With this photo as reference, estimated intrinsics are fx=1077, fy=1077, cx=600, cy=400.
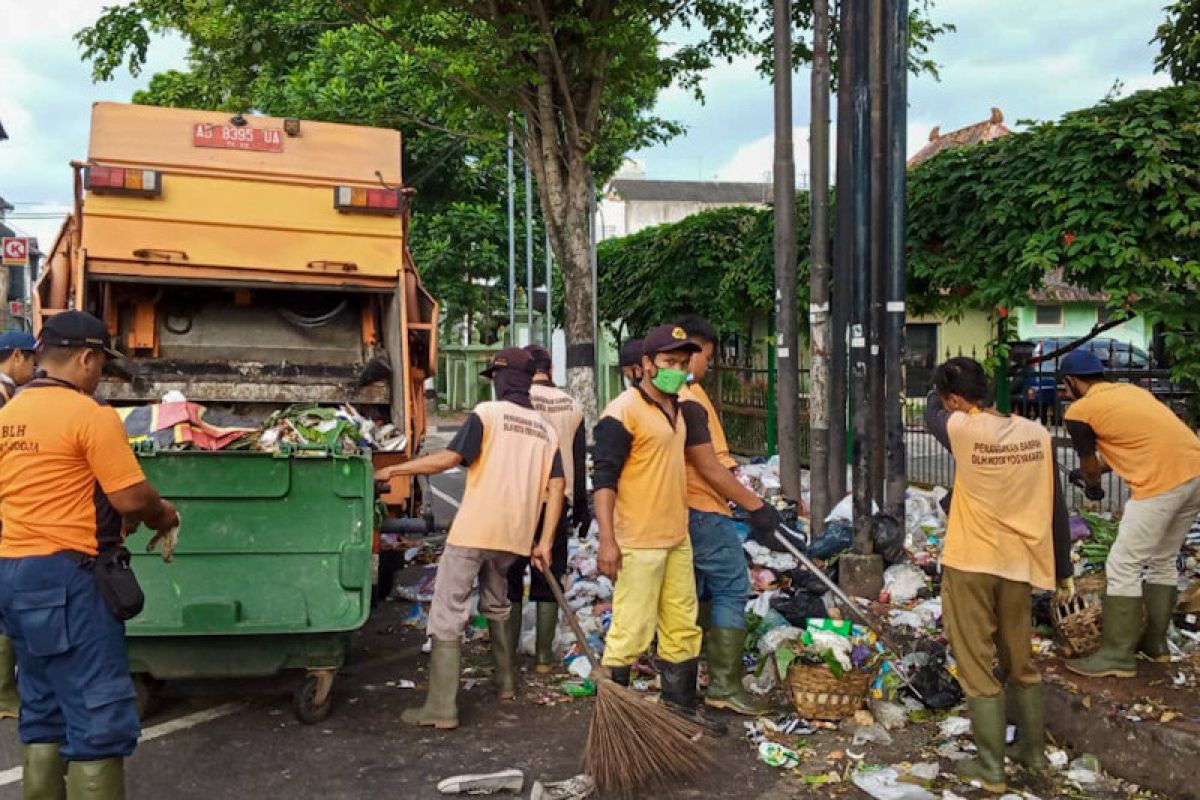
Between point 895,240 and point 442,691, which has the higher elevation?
point 895,240

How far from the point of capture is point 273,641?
4.51m

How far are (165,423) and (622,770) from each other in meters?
2.42

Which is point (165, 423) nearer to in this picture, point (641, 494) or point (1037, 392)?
point (641, 494)

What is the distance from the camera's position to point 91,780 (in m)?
3.21

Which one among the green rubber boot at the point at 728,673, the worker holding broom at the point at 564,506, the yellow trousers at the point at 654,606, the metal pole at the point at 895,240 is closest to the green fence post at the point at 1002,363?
the metal pole at the point at 895,240

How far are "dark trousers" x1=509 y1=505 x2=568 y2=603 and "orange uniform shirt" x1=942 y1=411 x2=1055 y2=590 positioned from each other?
2074 millimetres

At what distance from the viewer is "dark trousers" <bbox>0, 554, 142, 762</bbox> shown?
3150 mm

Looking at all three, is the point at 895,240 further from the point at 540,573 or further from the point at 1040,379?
the point at 1040,379

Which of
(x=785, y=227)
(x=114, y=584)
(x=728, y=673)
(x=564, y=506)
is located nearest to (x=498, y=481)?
(x=564, y=506)

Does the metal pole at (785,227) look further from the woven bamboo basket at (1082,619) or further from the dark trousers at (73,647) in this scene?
the dark trousers at (73,647)

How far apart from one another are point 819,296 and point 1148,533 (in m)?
3.09

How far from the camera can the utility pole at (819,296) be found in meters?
7.49

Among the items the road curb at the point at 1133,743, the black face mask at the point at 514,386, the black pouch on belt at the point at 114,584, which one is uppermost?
the black face mask at the point at 514,386

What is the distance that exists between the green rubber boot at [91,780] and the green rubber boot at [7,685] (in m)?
1.89
